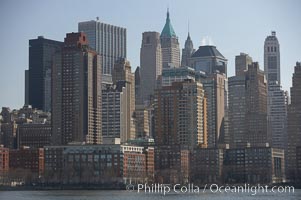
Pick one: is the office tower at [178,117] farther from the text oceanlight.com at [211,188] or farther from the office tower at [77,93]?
the text oceanlight.com at [211,188]

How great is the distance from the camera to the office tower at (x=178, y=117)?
188 meters

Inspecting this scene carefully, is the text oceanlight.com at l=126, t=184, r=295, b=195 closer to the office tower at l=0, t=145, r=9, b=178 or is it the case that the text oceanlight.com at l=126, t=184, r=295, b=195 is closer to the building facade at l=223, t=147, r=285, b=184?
the building facade at l=223, t=147, r=285, b=184

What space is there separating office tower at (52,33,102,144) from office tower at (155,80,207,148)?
520 inches

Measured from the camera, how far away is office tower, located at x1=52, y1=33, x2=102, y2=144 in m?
179

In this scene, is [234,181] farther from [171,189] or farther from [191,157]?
[171,189]

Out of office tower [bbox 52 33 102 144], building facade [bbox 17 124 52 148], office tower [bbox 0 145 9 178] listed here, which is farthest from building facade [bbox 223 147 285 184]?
office tower [bbox 0 145 9 178]

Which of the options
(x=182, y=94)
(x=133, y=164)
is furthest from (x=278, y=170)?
(x=133, y=164)

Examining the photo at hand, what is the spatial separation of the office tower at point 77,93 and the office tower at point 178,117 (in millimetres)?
13215

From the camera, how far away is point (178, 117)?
188625 millimetres

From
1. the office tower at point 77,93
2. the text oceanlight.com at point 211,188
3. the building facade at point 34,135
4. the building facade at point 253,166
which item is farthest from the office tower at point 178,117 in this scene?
the text oceanlight.com at point 211,188

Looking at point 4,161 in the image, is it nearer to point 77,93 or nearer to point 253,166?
point 77,93

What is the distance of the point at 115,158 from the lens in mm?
157250

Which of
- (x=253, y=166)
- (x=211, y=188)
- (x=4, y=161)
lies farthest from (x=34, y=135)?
(x=211, y=188)

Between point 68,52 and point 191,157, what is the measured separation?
105 ft
